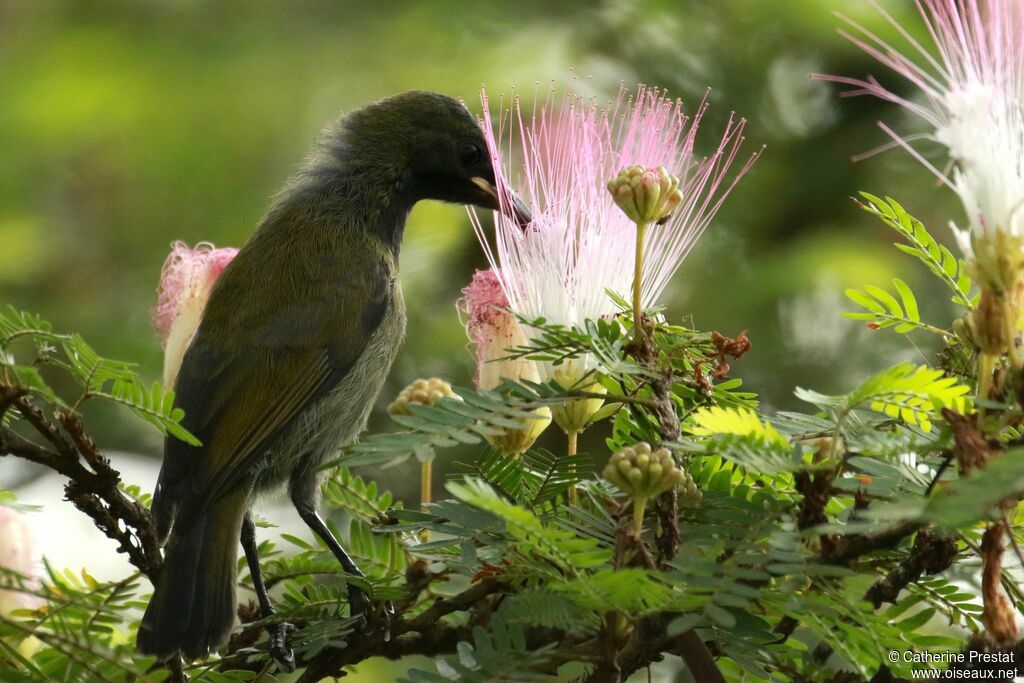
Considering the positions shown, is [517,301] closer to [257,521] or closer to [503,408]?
[503,408]

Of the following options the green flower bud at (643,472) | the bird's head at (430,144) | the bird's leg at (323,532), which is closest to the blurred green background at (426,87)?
the bird's head at (430,144)

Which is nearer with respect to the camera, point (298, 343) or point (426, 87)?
point (298, 343)

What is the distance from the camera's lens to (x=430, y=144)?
3.83 m

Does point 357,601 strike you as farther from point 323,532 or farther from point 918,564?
point 918,564

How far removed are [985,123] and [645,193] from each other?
492 millimetres

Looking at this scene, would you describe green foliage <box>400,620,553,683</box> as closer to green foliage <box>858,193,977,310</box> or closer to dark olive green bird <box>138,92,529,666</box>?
dark olive green bird <box>138,92,529,666</box>

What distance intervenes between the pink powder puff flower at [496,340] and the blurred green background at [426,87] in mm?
2364

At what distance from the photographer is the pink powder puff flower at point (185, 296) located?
2.94m

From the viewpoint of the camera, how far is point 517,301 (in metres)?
2.24

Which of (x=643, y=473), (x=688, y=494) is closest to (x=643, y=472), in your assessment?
(x=643, y=473)

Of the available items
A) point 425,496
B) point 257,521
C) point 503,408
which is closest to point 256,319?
point 257,521

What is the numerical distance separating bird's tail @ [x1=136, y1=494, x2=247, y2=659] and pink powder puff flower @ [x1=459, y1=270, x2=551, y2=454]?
2.28ft

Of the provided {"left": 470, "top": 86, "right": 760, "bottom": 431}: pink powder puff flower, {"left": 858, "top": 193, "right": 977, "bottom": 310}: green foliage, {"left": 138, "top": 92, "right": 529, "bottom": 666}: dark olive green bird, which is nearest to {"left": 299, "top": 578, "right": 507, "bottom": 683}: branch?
{"left": 138, "top": 92, "right": 529, "bottom": 666}: dark olive green bird

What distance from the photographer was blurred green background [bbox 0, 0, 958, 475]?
5098mm
